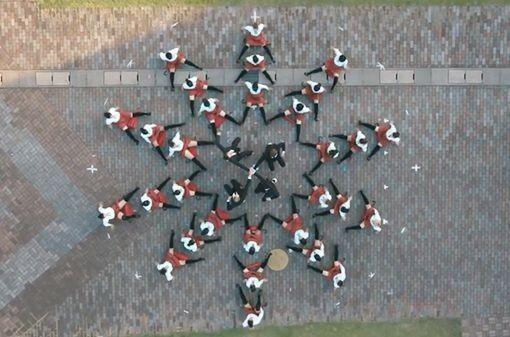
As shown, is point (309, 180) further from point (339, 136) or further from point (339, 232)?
point (339, 232)

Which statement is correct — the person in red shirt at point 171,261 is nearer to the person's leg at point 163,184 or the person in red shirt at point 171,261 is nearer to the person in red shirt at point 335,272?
the person's leg at point 163,184

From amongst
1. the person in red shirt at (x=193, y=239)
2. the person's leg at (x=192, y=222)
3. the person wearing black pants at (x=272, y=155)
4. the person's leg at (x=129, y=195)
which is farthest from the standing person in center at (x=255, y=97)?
the person's leg at (x=129, y=195)

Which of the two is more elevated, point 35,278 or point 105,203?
point 105,203

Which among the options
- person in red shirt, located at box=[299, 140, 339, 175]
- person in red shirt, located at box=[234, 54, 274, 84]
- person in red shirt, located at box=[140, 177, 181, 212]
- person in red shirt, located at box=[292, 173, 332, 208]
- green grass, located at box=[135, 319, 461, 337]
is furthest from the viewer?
green grass, located at box=[135, 319, 461, 337]

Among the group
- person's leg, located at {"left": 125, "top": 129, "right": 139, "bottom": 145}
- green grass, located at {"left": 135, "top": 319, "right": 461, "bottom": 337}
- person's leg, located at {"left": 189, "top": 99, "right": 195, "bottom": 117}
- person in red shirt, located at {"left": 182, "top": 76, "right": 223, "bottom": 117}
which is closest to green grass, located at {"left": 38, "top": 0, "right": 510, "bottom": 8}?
person in red shirt, located at {"left": 182, "top": 76, "right": 223, "bottom": 117}

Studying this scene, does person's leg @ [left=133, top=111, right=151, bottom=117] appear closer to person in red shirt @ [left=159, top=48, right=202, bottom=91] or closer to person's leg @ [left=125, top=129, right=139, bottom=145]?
person's leg @ [left=125, top=129, right=139, bottom=145]

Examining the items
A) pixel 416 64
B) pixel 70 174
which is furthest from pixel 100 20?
pixel 416 64

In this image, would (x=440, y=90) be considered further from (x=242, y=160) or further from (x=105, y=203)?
(x=105, y=203)
